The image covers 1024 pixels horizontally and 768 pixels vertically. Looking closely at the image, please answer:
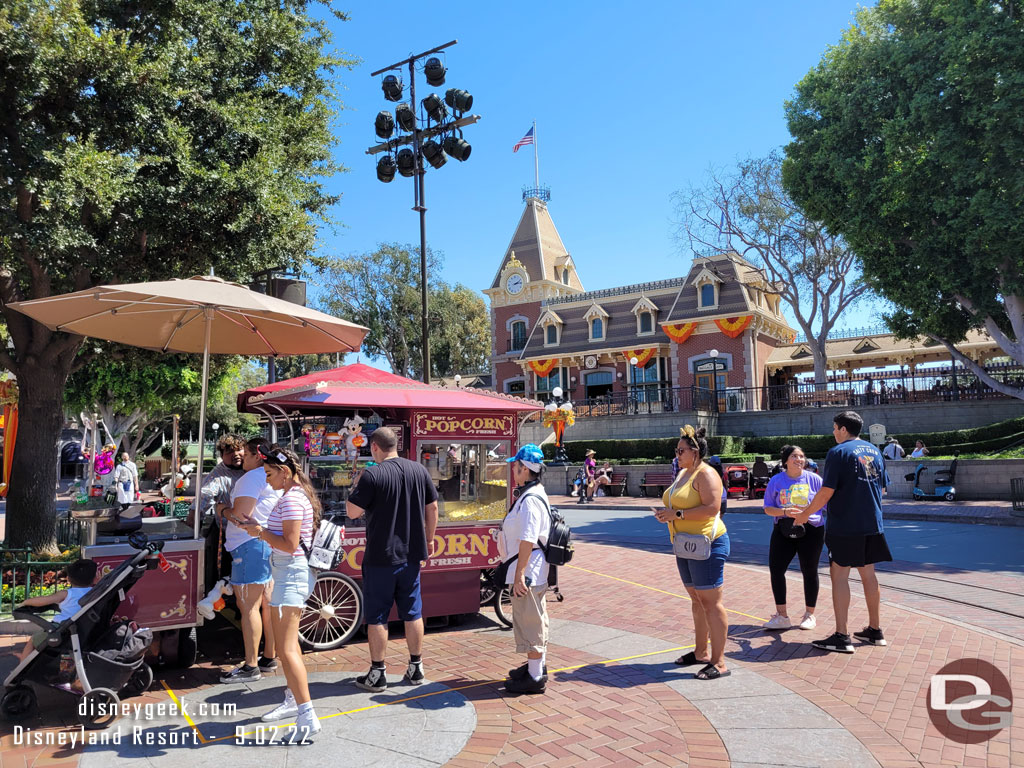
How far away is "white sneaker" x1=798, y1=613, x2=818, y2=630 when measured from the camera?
668cm

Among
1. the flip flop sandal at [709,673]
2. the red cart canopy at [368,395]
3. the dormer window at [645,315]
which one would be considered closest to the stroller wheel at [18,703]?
the red cart canopy at [368,395]

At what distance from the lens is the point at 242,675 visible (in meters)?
5.36

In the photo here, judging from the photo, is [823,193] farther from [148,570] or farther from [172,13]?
[148,570]

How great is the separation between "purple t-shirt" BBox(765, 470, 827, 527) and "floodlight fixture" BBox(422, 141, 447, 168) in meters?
7.59

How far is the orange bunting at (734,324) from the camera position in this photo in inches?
1409

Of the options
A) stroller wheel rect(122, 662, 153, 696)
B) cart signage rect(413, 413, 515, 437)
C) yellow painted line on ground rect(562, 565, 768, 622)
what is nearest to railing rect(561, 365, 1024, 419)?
yellow painted line on ground rect(562, 565, 768, 622)

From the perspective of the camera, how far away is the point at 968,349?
3428cm

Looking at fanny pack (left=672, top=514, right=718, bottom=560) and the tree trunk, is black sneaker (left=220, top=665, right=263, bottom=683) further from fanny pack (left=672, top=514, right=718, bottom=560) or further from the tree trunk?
the tree trunk

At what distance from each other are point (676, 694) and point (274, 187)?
335 inches

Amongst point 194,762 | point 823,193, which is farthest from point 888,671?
point 823,193

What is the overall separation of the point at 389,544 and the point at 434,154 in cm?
814

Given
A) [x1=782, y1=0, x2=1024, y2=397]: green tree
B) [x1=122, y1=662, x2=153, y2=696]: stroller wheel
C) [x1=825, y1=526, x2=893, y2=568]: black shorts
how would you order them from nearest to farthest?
[x1=122, y1=662, x2=153, y2=696]: stroller wheel
[x1=825, y1=526, x2=893, y2=568]: black shorts
[x1=782, y1=0, x2=1024, y2=397]: green tree

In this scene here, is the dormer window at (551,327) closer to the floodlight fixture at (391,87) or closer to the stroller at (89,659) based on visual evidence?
the floodlight fixture at (391,87)

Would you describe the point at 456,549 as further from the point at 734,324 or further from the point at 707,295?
the point at 707,295
